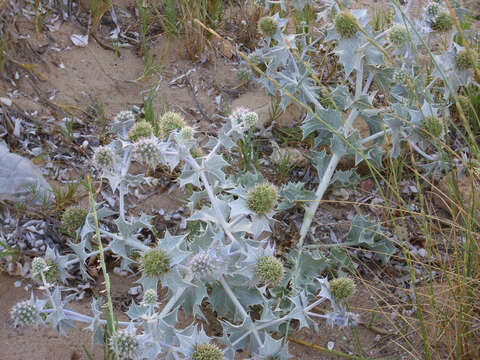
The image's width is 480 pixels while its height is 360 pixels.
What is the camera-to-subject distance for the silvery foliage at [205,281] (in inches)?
66.8

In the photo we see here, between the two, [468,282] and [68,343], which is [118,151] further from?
[468,282]

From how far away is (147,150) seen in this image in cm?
184

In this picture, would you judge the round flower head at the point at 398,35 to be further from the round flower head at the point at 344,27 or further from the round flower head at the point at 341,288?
the round flower head at the point at 341,288

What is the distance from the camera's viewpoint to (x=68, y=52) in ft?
10.8

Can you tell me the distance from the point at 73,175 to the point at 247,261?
4.38 ft

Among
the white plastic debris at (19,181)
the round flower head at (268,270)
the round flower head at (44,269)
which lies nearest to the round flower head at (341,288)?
the round flower head at (268,270)

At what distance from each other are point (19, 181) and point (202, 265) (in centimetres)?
123

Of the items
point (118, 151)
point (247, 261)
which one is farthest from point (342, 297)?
point (118, 151)

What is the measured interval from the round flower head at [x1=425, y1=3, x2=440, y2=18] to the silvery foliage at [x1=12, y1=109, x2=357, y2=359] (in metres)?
1.23

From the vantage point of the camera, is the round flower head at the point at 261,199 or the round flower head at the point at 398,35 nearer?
the round flower head at the point at 261,199

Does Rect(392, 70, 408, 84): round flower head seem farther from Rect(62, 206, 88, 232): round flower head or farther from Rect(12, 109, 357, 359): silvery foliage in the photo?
Rect(62, 206, 88, 232): round flower head

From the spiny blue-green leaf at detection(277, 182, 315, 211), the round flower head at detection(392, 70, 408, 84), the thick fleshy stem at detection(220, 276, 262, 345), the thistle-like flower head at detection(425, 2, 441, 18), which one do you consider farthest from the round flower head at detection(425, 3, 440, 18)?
the thick fleshy stem at detection(220, 276, 262, 345)

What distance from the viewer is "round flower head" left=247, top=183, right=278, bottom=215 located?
1826 mm

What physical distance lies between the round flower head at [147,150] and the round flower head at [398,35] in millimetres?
1451
